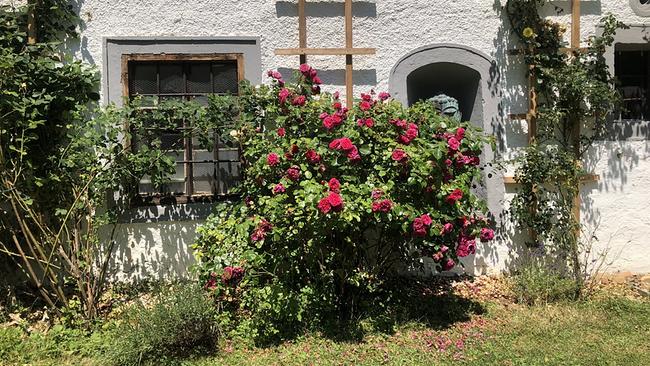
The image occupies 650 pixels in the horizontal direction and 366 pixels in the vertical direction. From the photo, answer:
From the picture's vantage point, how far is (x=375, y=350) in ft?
13.6

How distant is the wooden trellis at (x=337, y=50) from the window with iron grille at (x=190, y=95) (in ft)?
2.04

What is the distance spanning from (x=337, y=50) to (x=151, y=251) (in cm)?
283

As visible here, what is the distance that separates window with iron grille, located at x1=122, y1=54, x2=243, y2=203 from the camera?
5.36 metres

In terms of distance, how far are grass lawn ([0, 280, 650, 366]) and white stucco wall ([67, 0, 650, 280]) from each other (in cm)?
116

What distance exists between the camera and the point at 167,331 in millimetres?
3916

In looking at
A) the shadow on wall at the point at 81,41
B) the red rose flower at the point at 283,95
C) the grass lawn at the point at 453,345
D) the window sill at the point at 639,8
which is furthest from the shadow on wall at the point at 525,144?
the shadow on wall at the point at 81,41

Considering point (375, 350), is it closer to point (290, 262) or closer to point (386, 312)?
point (386, 312)

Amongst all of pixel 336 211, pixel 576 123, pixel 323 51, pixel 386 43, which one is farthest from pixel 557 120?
pixel 336 211

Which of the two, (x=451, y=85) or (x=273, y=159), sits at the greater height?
(x=451, y=85)

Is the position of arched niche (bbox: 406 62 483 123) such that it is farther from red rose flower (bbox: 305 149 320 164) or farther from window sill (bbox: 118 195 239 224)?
window sill (bbox: 118 195 239 224)

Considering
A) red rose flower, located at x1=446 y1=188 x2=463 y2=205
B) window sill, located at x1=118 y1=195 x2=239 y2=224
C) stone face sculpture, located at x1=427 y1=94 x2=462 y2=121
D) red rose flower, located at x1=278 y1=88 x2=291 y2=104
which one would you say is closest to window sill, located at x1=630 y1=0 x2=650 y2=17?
stone face sculpture, located at x1=427 y1=94 x2=462 y2=121

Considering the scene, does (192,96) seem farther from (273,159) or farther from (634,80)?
(634,80)

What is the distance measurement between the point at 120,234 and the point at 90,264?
64 centimetres

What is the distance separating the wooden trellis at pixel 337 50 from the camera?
5.43 m
